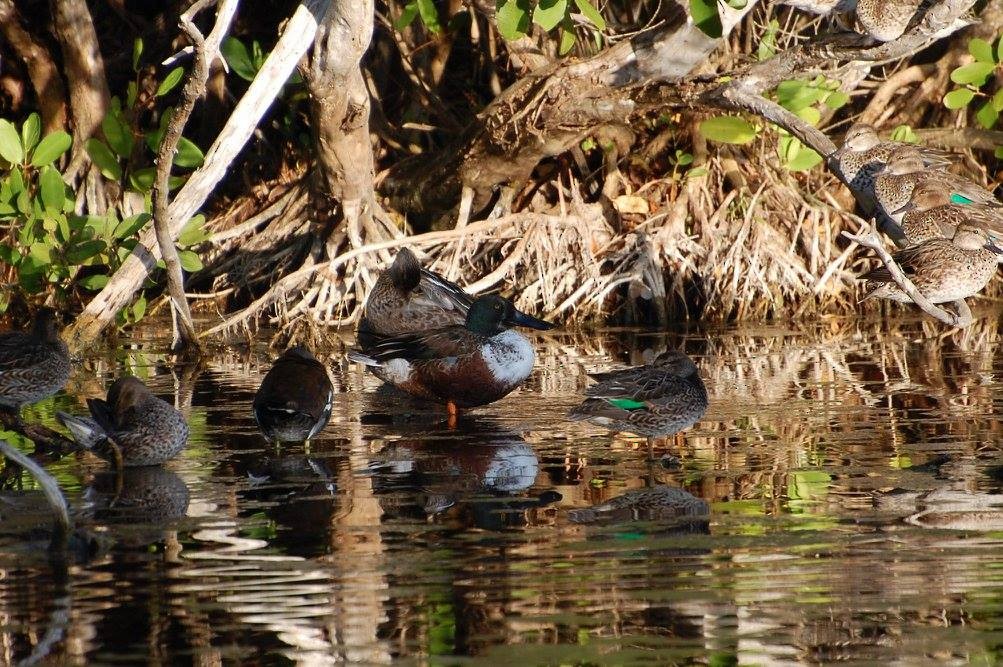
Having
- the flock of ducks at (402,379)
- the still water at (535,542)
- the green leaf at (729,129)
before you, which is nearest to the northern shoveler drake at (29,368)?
the flock of ducks at (402,379)

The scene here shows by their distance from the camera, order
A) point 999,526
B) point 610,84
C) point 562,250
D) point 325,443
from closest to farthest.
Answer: point 999,526 → point 325,443 → point 610,84 → point 562,250

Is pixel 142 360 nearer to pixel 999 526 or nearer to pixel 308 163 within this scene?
pixel 308 163

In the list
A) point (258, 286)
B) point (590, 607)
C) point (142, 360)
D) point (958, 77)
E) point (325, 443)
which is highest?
point (958, 77)

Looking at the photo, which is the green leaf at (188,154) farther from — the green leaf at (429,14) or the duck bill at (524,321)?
the duck bill at (524,321)

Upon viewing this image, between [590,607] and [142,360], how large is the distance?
253 inches

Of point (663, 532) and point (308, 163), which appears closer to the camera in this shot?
point (663, 532)

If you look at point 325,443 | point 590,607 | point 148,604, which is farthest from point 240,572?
point 325,443

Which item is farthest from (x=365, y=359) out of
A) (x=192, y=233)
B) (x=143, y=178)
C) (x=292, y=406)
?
(x=143, y=178)

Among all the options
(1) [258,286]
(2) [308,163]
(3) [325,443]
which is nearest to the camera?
(3) [325,443]

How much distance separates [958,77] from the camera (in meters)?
10.6

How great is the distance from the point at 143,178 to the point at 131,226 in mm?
1133

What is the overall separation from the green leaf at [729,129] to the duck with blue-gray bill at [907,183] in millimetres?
1746

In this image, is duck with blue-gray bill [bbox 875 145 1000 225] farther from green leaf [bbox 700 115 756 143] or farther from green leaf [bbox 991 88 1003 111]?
green leaf [bbox 991 88 1003 111]

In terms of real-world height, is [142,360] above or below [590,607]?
above
